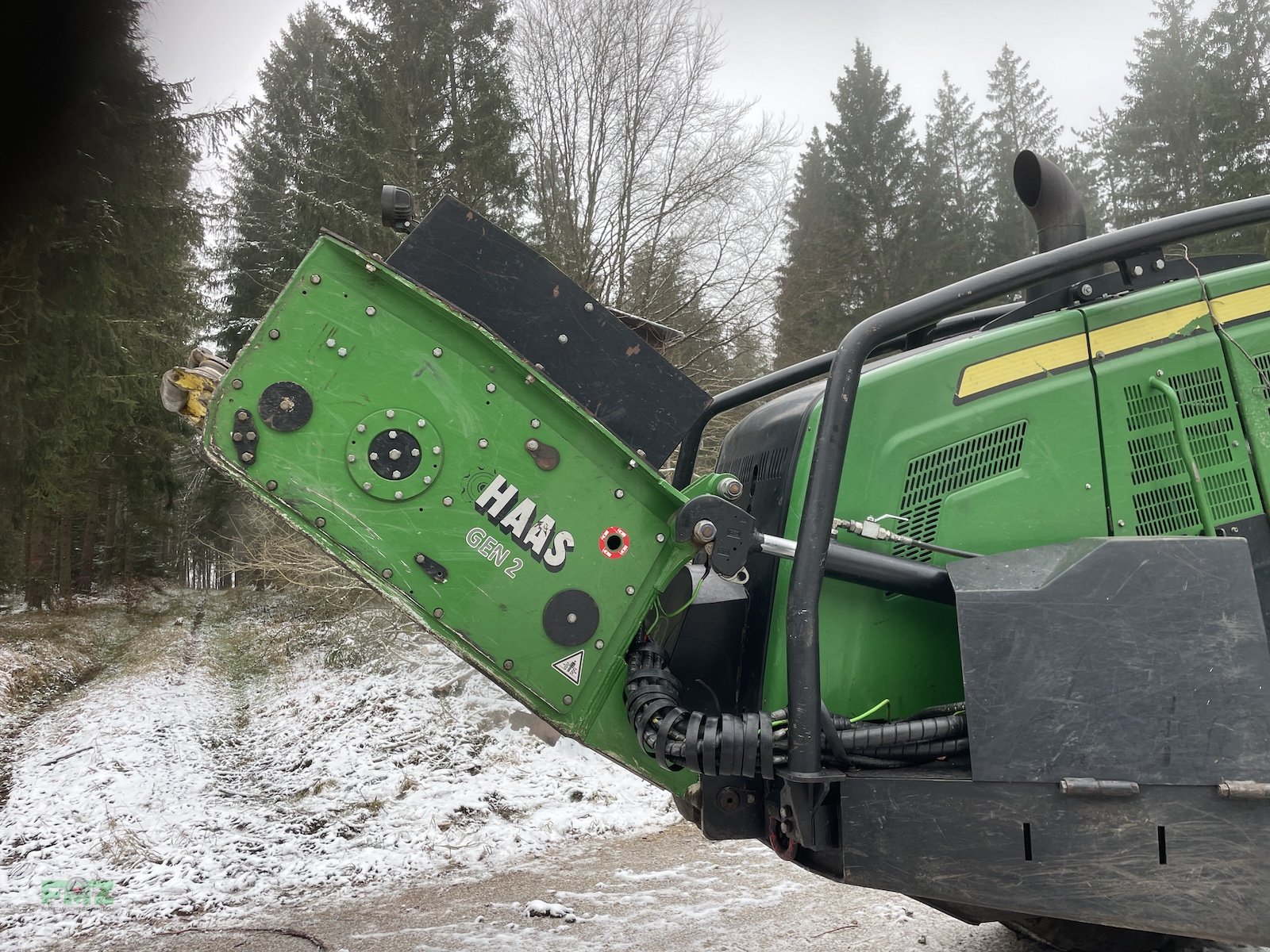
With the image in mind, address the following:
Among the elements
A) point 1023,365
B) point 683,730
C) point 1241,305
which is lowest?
point 683,730

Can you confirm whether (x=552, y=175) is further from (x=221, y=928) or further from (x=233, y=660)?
(x=221, y=928)

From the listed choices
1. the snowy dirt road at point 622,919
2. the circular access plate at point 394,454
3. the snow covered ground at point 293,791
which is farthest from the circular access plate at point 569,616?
the snow covered ground at point 293,791

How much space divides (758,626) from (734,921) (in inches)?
78.0

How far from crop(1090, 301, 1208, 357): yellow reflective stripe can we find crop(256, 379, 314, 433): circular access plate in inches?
79.3

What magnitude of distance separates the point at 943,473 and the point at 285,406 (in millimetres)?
1683

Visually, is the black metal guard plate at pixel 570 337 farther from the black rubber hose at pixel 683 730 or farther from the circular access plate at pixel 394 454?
the black rubber hose at pixel 683 730

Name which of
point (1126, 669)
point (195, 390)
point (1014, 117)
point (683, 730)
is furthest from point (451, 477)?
point (1014, 117)

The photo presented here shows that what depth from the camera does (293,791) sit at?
6363mm

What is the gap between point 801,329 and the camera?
14.9 m

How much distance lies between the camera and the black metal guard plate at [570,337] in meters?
2.33

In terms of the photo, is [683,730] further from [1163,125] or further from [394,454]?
[1163,125]

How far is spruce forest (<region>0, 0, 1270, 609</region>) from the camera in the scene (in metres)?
9.16

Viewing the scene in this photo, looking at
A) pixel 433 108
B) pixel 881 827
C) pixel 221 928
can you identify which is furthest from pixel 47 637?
pixel 881 827

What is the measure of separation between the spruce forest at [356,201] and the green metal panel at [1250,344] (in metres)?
9.27
